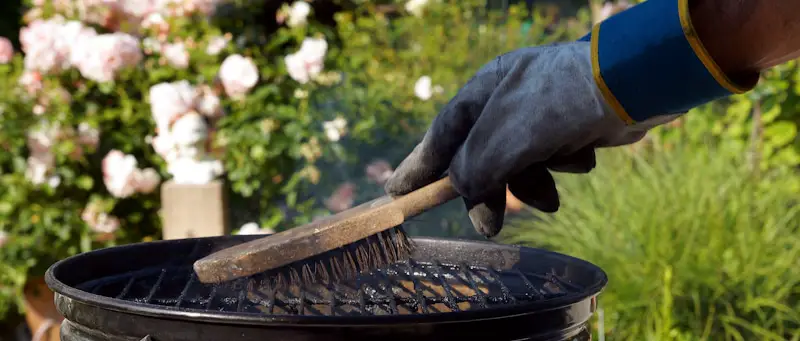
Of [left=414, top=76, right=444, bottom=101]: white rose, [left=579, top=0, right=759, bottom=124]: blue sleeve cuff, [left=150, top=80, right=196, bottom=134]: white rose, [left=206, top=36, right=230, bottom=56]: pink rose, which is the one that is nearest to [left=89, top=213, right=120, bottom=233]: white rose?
[left=150, top=80, right=196, bottom=134]: white rose

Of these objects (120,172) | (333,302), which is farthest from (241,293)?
(120,172)

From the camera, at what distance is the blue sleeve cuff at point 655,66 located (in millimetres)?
1267

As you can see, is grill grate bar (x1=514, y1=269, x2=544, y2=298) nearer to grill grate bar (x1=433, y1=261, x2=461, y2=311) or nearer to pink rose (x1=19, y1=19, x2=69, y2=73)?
grill grate bar (x1=433, y1=261, x2=461, y2=311)

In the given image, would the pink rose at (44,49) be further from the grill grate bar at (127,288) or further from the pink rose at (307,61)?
the grill grate bar at (127,288)

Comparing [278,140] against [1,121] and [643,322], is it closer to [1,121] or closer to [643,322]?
[1,121]

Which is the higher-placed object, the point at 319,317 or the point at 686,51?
the point at 686,51

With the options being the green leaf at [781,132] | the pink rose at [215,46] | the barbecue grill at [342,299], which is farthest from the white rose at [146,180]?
the green leaf at [781,132]

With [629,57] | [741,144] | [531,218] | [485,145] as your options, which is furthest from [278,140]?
[741,144]

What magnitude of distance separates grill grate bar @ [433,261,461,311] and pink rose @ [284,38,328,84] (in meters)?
1.63

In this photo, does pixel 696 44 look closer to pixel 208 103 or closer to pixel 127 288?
pixel 127 288

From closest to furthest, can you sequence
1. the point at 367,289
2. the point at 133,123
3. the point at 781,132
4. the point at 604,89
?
the point at 604,89
the point at 367,289
the point at 133,123
the point at 781,132

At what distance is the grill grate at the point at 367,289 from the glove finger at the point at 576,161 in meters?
0.35

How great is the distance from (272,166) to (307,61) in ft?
1.66

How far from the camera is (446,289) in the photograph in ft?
5.96
